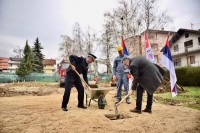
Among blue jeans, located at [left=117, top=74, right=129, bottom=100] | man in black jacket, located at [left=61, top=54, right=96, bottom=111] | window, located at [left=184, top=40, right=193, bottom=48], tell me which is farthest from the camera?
window, located at [left=184, top=40, right=193, bottom=48]

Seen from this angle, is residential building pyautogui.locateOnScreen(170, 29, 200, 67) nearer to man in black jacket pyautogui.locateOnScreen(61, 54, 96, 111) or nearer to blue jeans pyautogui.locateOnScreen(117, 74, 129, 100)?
blue jeans pyautogui.locateOnScreen(117, 74, 129, 100)

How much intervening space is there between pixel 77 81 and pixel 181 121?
293 cm

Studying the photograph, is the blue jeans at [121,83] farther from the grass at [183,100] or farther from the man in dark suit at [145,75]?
the grass at [183,100]

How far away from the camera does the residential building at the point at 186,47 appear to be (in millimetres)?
34750

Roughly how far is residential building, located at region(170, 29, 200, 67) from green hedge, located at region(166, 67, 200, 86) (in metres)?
16.6

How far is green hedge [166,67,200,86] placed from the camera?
18.4 meters

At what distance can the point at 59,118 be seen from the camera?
4.41 m

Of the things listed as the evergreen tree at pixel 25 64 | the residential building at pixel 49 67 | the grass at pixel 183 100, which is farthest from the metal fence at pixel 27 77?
the residential building at pixel 49 67

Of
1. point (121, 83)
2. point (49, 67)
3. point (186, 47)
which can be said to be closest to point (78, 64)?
point (121, 83)

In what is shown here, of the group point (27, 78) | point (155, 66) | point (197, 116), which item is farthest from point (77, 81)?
point (27, 78)

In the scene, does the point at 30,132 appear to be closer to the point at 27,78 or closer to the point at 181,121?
the point at 181,121

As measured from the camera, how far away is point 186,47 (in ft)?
122

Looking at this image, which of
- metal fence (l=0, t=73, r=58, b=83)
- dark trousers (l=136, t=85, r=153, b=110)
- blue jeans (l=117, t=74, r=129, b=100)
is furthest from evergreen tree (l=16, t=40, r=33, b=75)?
dark trousers (l=136, t=85, r=153, b=110)

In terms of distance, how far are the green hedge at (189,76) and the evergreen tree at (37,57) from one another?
1623 inches
